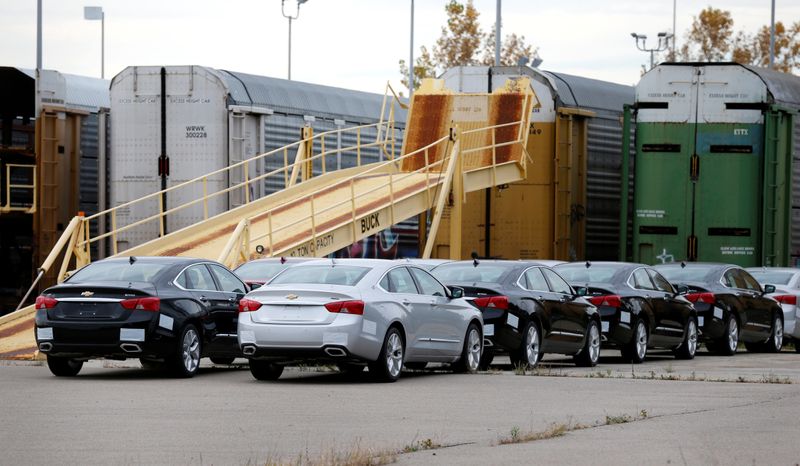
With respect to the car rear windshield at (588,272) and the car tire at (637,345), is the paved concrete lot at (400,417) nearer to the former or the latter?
the car tire at (637,345)

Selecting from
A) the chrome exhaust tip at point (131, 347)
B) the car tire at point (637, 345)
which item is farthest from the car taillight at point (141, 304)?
the car tire at point (637, 345)

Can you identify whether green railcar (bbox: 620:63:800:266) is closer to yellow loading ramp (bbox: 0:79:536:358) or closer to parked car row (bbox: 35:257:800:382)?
yellow loading ramp (bbox: 0:79:536:358)

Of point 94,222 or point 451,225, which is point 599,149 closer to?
point 451,225

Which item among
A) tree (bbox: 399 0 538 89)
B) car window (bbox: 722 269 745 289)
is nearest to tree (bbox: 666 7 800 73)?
tree (bbox: 399 0 538 89)

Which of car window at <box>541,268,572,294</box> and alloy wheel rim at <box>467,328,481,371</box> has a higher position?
car window at <box>541,268,572,294</box>

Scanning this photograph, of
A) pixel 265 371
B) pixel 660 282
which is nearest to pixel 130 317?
pixel 265 371

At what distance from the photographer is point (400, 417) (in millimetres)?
13031

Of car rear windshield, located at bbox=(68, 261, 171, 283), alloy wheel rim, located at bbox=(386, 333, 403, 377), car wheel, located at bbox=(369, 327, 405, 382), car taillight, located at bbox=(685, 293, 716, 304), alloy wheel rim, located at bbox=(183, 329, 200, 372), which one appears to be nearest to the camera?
car wheel, located at bbox=(369, 327, 405, 382)

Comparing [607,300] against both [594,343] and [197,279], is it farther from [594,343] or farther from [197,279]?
[197,279]

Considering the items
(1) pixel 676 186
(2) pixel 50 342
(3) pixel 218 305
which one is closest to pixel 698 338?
(1) pixel 676 186

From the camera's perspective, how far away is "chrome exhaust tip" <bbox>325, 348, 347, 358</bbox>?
53.7ft

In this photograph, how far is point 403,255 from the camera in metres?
35.0

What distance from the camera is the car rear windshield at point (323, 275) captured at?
55.9 feet

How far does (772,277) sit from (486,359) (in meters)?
8.70
